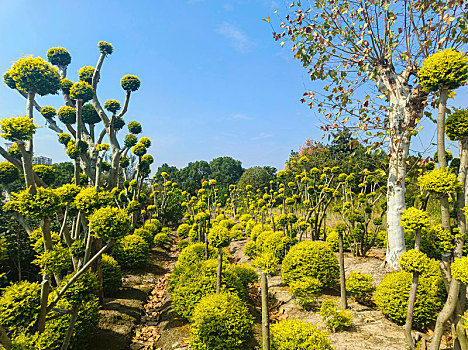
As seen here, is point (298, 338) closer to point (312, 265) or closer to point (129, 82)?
point (312, 265)

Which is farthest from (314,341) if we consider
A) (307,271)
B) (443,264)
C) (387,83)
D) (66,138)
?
(66,138)

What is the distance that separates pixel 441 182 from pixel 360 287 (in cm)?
376

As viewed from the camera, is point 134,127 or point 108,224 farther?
point 134,127

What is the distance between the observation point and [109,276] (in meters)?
6.20

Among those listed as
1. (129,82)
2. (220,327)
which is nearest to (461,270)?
(220,327)

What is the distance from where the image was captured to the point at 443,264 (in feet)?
8.26

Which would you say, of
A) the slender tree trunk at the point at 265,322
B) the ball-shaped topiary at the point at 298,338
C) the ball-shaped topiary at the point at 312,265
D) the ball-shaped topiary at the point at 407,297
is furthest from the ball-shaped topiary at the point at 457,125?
the ball-shaped topiary at the point at 312,265

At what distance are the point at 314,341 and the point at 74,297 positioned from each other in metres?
3.45

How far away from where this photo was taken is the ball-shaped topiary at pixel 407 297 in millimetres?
3988

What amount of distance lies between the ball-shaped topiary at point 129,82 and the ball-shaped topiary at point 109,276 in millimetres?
5906

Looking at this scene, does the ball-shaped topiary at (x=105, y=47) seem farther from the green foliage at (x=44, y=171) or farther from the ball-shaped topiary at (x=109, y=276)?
the ball-shaped topiary at (x=109, y=276)

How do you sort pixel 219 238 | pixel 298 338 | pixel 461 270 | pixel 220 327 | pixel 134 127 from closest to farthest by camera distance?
pixel 461 270, pixel 298 338, pixel 220 327, pixel 219 238, pixel 134 127

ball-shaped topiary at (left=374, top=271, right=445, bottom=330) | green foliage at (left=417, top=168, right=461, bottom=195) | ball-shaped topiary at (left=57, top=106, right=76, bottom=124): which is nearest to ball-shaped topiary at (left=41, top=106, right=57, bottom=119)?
ball-shaped topiary at (left=57, top=106, right=76, bottom=124)

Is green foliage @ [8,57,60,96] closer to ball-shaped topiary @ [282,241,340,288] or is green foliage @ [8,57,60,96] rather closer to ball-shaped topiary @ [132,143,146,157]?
ball-shaped topiary @ [132,143,146,157]
